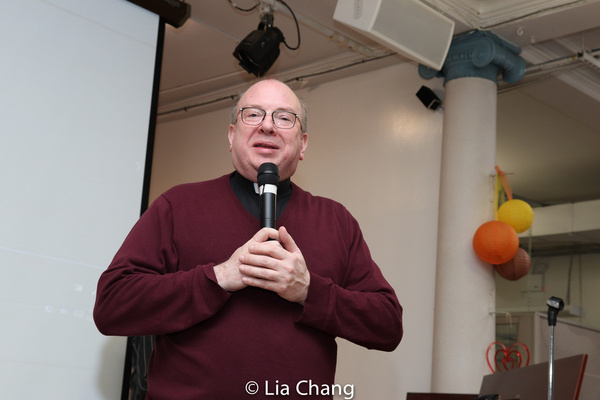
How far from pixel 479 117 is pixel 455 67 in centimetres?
40

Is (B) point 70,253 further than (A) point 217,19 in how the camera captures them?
No

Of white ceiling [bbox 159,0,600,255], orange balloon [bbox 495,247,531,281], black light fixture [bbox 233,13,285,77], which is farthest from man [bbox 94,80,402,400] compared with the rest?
white ceiling [bbox 159,0,600,255]

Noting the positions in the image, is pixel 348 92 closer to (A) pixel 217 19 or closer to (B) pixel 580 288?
(A) pixel 217 19

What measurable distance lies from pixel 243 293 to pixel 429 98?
367cm

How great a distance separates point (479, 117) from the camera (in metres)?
4.57

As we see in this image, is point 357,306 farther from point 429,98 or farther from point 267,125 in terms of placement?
point 429,98

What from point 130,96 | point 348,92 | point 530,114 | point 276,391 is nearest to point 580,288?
point 530,114

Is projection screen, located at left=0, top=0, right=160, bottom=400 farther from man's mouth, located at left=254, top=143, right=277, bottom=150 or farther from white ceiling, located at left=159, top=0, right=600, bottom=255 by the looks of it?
man's mouth, located at left=254, top=143, right=277, bottom=150

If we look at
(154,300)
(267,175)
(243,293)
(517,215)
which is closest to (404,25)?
(517,215)

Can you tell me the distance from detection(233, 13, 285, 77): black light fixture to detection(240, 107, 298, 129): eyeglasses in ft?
8.70

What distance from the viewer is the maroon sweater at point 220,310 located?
1452mm

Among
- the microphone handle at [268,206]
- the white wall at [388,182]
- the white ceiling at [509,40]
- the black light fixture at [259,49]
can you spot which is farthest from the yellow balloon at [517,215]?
the microphone handle at [268,206]

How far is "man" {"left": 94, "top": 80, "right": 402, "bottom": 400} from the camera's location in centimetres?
144

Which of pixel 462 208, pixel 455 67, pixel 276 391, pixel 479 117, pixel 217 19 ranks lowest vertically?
pixel 276 391
